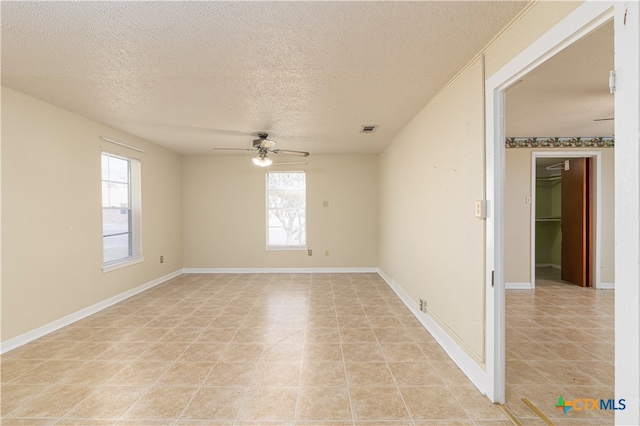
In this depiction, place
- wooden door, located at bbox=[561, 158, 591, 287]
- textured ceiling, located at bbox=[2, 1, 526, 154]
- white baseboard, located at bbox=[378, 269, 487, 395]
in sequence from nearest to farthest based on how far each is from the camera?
textured ceiling, located at bbox=[2, 1, 526, 154], white baseboard, located at bbox=[378, 269, 487, 395], wooden door, located at bbox=[561, 158, 591, 287]

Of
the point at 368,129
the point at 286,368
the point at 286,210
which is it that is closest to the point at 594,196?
the point at 368,129

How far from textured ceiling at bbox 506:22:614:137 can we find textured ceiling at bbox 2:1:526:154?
0.71 metres

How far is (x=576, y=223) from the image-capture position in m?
4.99

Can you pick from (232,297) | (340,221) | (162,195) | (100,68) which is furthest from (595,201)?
(162,195)

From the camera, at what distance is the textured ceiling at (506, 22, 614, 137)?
2.04 meters

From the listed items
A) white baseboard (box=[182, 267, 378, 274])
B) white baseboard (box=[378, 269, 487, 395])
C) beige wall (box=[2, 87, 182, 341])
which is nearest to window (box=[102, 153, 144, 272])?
beige wall (box=[2, 87, 182, 341])

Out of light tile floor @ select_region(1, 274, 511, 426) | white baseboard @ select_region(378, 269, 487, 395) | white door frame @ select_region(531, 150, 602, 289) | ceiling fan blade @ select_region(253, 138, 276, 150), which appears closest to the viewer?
light tile floor @ select_region(1, 274, 511, 426)

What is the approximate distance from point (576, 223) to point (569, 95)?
319cm

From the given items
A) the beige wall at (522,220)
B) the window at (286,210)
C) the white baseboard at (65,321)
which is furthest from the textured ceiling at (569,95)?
the white baseboard at (65,321)

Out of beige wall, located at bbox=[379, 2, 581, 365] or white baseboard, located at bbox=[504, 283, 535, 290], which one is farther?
white baseboard, located at bbox=[504, 283, 535, 290]

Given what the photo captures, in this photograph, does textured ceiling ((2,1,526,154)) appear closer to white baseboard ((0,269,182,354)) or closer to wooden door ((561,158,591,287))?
white baseboard ((0,269,182,354))

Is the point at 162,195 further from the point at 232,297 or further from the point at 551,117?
the point at 551,117

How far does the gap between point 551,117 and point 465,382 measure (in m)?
3.41

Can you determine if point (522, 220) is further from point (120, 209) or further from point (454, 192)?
point (120, 209)
